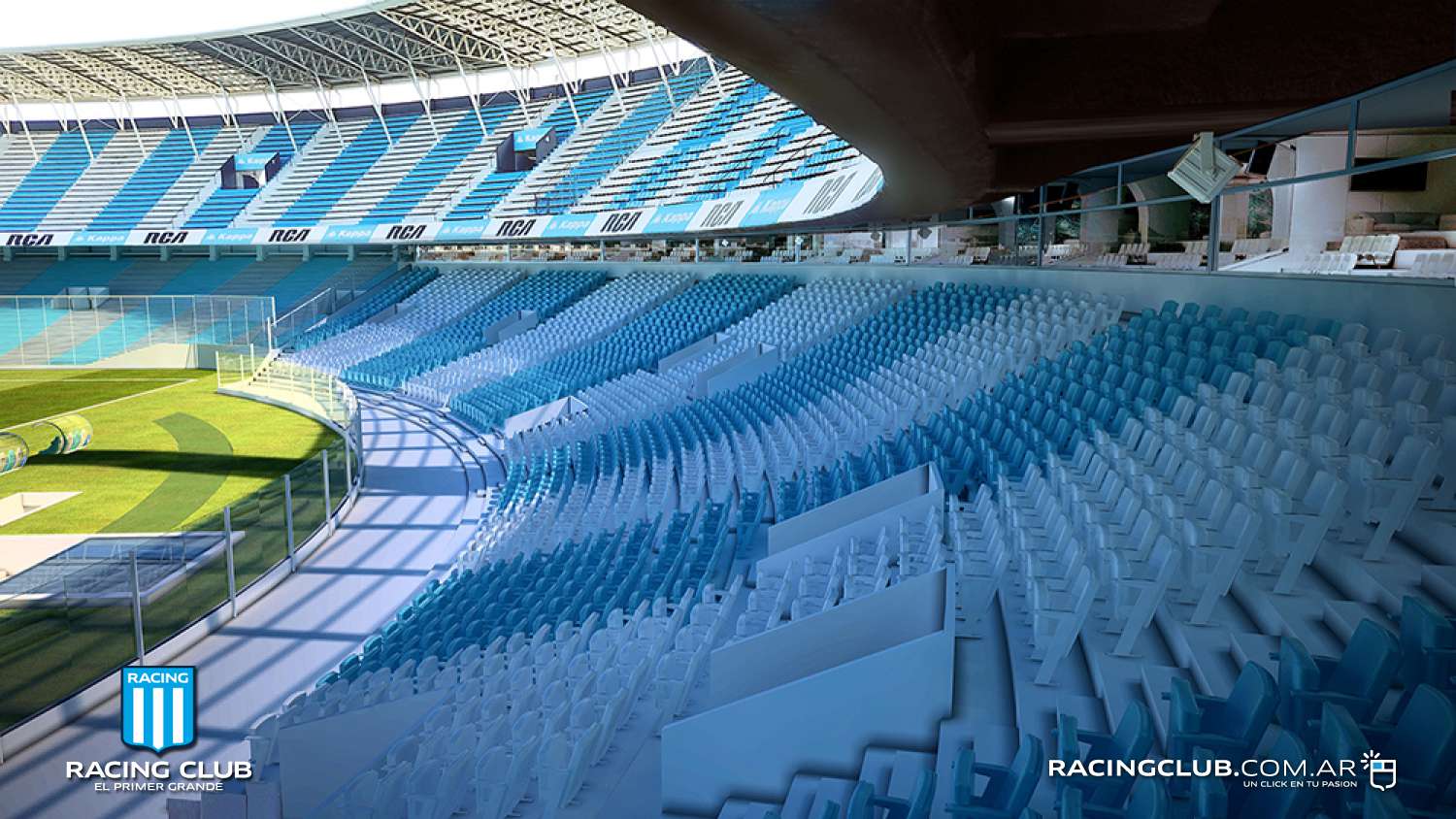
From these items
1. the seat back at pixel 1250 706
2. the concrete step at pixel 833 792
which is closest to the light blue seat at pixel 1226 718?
the seat back at pixel 1250 706

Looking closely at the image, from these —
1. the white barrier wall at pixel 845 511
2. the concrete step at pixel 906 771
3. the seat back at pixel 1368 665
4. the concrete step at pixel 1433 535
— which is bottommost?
the concrete step at pixel 906 771

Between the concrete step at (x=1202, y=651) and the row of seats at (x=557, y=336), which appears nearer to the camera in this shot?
the concrete step at (x=1202, y=651)

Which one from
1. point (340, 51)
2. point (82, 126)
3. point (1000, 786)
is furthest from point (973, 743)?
point (82, 126)

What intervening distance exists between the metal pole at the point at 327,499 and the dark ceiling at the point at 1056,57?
25.5 feet

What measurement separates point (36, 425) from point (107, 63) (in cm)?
2475

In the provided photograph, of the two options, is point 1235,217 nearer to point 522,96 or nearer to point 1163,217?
point 1163,217

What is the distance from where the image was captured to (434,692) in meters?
5.95

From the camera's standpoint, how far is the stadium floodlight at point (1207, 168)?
26.8 feet

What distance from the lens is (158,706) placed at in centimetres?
717

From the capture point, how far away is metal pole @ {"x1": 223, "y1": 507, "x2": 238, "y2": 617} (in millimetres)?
8844

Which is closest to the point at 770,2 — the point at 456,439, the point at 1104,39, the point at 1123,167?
the point at 1104,39

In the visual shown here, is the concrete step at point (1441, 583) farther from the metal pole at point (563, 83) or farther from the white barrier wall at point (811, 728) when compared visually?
the metal pole at point (563, 83)

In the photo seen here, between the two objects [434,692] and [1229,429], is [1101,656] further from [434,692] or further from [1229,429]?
[434,692]

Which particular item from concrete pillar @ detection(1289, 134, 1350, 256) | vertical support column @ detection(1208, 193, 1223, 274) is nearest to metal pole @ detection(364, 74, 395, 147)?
concrete pillar @ detection(1289, 134, 1350, 256)
